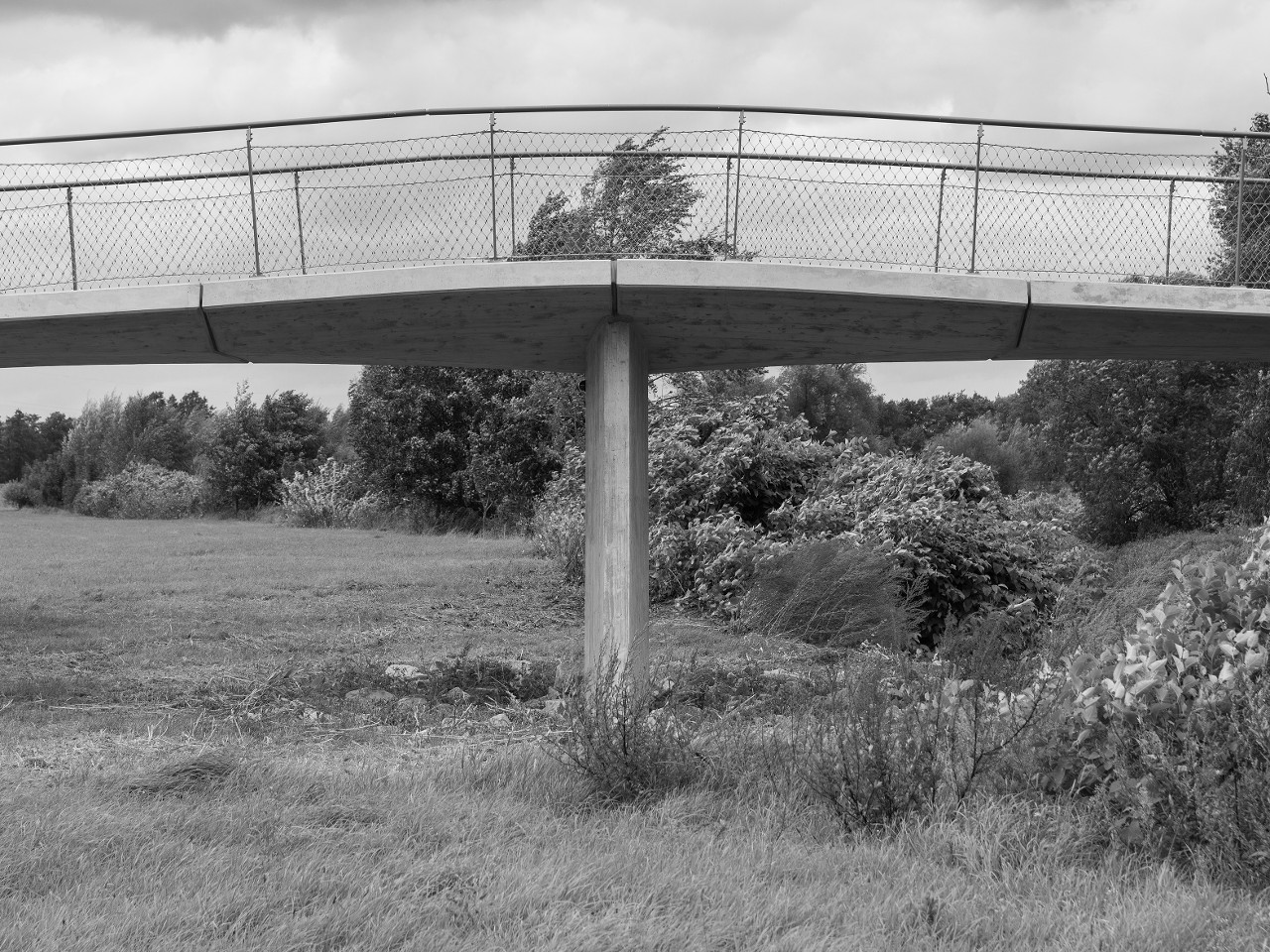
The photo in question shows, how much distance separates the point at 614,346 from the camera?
1134 centimetres

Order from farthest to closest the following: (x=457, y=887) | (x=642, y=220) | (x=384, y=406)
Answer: (x=384, y=406), (x=642, y=220), (x=457, y=887)

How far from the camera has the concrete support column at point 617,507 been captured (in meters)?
11.2

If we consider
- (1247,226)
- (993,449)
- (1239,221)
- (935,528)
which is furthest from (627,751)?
(993,449)

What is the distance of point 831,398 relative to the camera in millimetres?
50531

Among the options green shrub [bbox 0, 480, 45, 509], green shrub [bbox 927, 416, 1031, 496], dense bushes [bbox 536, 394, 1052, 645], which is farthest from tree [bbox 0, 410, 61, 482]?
dense bushes [bbox 536, 394, 1052, 645]

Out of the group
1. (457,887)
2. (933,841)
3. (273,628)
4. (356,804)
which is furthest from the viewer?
(273,628)

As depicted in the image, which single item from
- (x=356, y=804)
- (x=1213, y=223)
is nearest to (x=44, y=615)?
(x=356, y=804)

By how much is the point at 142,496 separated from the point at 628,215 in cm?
4165

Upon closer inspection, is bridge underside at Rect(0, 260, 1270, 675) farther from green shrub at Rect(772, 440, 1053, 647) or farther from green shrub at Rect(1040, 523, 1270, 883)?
green shrub at Rect(1040, 523, 1270, 883)

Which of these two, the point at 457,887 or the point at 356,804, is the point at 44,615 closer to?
the point at 356,804

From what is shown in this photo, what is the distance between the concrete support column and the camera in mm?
11211

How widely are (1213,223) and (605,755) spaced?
8.75m

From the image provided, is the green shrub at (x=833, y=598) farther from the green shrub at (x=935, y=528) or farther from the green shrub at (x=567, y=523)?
the green shrub at (x=567, y=523)

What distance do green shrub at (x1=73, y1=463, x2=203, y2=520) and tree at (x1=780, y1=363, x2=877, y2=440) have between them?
79.6ft
